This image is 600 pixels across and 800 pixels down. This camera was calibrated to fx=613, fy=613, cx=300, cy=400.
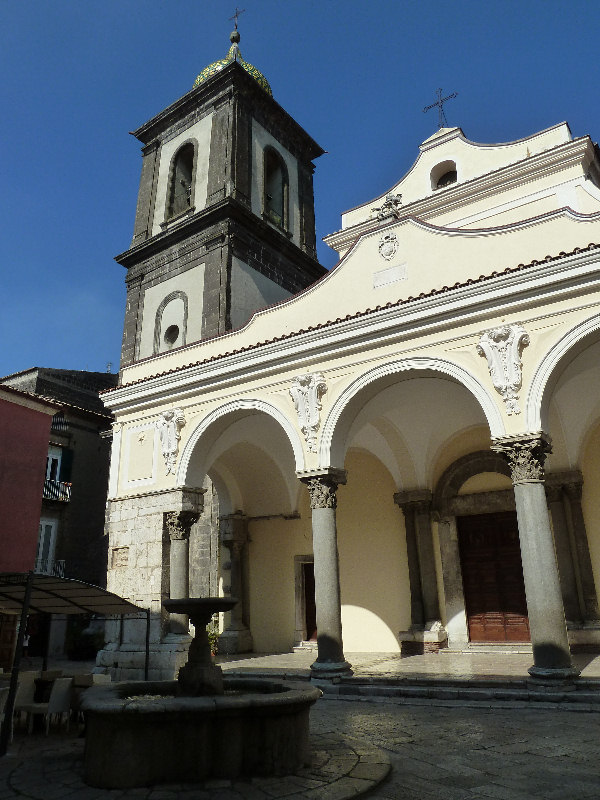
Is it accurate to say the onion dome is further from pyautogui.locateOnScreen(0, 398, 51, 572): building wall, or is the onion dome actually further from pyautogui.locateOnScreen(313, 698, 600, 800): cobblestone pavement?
pyautogui.locateOnScreen(313, 698, 600, 800): cobblestone pavement

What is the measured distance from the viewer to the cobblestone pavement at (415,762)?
159 inches

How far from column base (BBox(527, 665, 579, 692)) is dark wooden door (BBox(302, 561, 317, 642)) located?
6.80 meters

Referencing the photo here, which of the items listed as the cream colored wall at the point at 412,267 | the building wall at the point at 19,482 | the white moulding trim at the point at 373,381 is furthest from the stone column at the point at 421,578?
the building wall at the point at 19,482

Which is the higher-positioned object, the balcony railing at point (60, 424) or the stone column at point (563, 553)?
the balcony railing at point (60, 424)

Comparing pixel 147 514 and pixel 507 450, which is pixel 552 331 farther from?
pixel 147 514

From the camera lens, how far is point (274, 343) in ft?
35.4

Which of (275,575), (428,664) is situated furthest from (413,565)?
(275,575)

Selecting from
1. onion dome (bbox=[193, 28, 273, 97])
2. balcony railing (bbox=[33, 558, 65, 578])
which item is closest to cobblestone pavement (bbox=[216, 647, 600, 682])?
balcony railing (bbox=[33, 558, 65, 578])

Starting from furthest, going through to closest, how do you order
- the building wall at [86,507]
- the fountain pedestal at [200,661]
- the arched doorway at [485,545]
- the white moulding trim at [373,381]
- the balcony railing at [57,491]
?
the building wall at [86,507] → the balcony railing at [57,491] → the arched doorway at [485,545] → the white moulding trim at [373,381] → the fountain pedestal at [200,661]

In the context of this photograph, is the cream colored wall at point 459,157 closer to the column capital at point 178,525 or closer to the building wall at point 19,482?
the column capital at point 178,525

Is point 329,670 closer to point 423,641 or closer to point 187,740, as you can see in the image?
point 423,641

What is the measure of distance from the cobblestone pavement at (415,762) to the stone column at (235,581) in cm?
703

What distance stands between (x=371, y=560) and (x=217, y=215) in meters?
10.0

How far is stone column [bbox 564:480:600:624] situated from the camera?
10.5 meters
